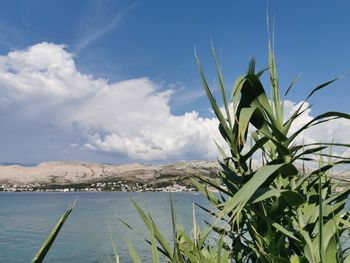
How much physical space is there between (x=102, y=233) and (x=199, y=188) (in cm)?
Answer: 4851

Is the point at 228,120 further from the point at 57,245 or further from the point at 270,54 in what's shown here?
the point at 57,245

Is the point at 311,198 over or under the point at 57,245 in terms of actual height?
over

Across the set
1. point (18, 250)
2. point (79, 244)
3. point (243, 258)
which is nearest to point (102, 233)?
Answer: point (79, 244)

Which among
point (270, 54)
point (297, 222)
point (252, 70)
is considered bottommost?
point (297, 222)

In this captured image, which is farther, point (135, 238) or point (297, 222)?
point (135, 238)

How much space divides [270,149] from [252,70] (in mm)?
587

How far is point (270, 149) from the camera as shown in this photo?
2496mm

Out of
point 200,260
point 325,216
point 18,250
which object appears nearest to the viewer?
point 325,216

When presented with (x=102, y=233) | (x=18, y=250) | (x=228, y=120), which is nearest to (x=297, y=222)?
(x=228, y=120)

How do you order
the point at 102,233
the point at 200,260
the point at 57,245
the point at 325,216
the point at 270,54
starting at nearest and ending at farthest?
the point at 325,216
the point at 270,54
the point at 200,260
the point at 57,245
the point at 102,233

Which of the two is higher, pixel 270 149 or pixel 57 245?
pixel 270 149

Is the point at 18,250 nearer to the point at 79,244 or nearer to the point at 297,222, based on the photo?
the point at 79,244

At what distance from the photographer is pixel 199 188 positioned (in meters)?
2.94

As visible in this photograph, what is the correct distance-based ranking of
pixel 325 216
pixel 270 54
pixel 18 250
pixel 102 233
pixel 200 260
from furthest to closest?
pixel 102 233 → pixel 18 250 → pixel 200 260 → pixel 270 54 → pixel 325 216
